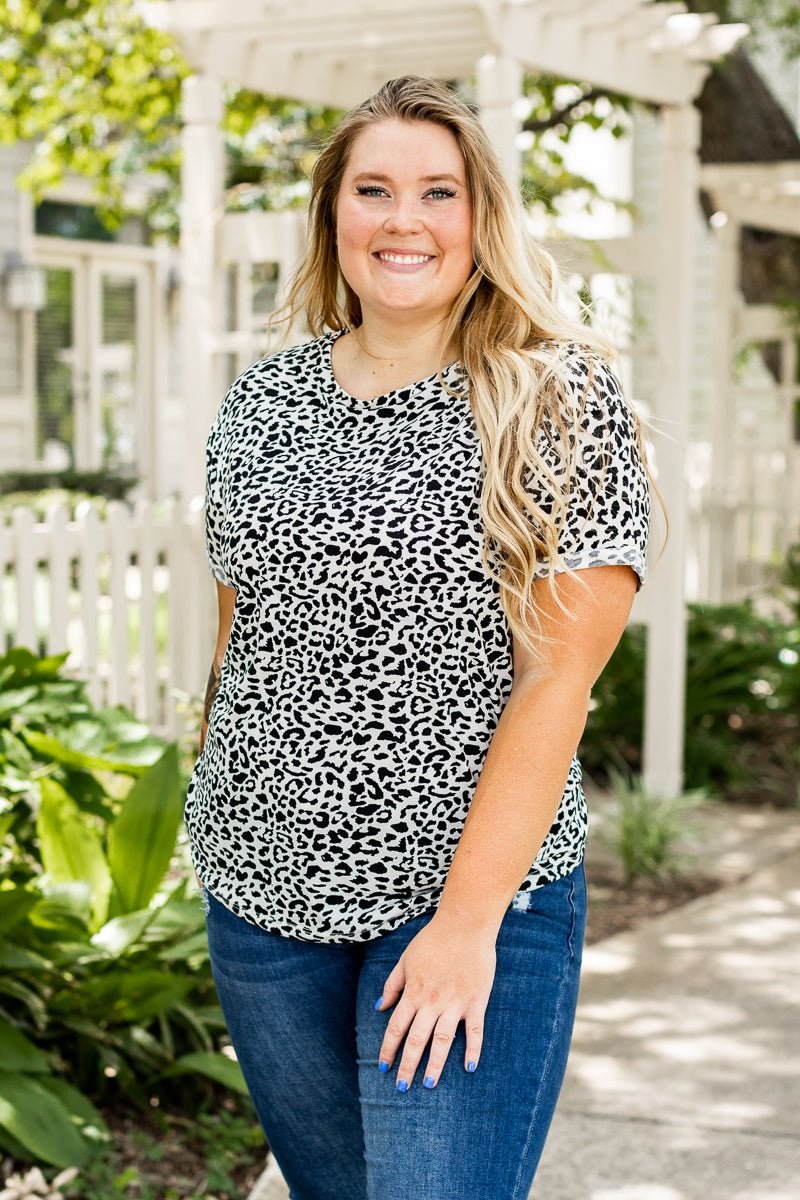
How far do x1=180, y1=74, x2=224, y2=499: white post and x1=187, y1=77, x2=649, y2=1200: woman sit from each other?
3562 mm

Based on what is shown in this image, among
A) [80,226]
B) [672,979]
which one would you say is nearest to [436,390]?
[672,979]

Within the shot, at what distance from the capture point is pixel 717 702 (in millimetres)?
6578

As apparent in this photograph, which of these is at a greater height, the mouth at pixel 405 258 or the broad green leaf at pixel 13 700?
the mouth at pixel 405 258

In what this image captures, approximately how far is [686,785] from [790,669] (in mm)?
806

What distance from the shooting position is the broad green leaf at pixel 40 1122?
108 inches

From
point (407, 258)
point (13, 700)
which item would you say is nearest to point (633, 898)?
point (13, 700)

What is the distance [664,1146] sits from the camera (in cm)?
315

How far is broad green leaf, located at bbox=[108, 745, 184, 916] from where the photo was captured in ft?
10.3

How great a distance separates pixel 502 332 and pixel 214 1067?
6.16ft

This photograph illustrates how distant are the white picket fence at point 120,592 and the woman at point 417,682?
114 inches

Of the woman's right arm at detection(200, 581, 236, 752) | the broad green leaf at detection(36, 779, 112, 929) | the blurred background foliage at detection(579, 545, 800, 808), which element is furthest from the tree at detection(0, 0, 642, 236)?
the woman's right arm at detection(200, 581, 236, 752)

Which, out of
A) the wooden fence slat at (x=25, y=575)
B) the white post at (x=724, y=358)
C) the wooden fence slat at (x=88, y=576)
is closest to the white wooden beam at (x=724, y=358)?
the white post at (x=724, y=358)

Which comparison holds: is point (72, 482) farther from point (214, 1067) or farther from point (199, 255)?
point (214, 1067)

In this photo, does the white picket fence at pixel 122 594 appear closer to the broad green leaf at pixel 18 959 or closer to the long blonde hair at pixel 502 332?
the broad green leaf at pixel 18 959
